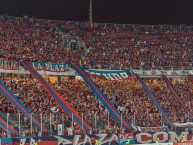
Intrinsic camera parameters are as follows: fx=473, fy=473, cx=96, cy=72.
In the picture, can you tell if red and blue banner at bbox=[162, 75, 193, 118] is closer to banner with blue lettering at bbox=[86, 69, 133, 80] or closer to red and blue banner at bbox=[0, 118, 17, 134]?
banner with blue lettering at bbox=[86, 69, 133, 80]

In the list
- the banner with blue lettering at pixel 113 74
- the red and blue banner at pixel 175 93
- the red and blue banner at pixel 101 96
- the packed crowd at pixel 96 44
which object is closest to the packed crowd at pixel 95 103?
the red and blue banner at pixel 175 93

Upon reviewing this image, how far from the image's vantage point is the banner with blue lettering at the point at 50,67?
4691 cm

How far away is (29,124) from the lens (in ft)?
115

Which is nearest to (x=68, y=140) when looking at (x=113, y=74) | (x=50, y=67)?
(x=50, y=67)

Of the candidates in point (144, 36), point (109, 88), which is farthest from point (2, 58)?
point (144, 36)

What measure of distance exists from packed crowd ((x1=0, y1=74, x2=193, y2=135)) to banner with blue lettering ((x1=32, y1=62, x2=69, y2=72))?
1.28m

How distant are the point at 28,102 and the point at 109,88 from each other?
1190cm

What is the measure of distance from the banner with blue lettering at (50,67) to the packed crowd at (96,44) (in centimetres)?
81

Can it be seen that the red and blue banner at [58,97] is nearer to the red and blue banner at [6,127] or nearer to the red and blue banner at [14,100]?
the red and blue banner at [14,100]

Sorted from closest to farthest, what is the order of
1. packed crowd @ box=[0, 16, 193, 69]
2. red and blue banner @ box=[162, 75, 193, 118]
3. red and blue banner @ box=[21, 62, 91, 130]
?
red and blue banner @ box=[21, 62, 91, 130]
red and blue banner @ box=[162, 75, 193, 118]
packed crowd @ box=[0, 16, 193, 69]

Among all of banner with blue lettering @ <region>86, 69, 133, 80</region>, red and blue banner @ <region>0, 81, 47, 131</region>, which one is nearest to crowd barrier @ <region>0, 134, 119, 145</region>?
red and blue banner @ <region>0, 81, 47, 131</region>

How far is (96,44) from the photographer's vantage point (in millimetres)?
58531

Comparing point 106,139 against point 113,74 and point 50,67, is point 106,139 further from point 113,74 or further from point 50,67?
point 113,74

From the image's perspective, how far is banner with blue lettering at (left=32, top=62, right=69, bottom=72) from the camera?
46906mm
